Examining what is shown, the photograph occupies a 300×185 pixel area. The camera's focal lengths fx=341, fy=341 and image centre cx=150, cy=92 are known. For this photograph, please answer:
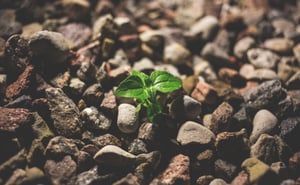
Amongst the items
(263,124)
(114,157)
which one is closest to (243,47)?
(263,124)

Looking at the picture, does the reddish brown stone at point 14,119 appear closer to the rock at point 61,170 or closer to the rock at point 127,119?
the rock at point 61,170

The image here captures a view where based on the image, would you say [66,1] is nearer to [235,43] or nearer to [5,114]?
[5,114]

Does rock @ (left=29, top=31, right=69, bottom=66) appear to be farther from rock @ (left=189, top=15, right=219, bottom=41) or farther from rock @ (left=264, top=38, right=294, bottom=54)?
rock @ (left=264, top=38, right=294, bottom=54)

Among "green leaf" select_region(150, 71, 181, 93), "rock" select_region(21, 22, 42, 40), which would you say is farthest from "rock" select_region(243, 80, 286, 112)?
"rock" select_region(21, 22, 42, 40)

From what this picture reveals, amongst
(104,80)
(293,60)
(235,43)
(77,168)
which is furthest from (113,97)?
(293,60)

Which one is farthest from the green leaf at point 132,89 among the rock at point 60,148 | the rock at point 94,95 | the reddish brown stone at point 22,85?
the reddish brown stone at point 22,85

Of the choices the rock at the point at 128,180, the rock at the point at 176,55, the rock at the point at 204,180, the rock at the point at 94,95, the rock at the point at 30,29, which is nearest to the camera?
the rock at the point at 128,180
